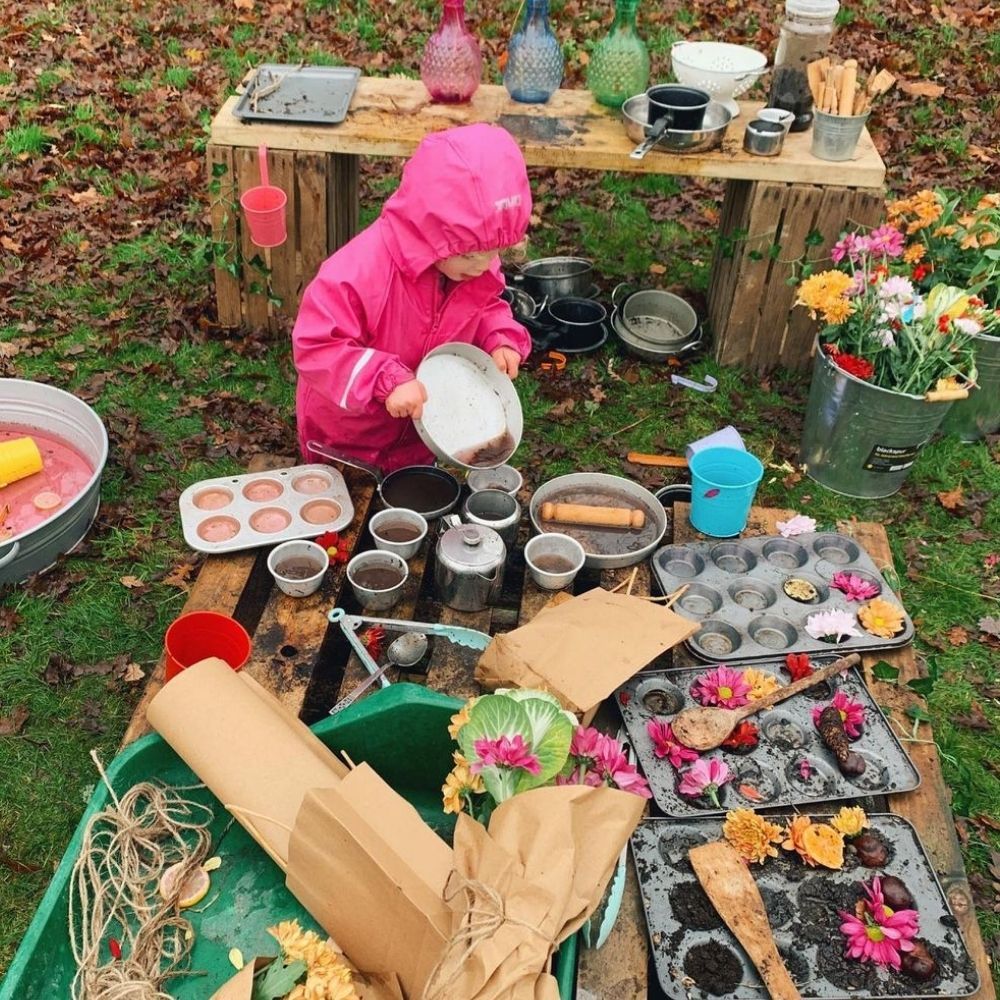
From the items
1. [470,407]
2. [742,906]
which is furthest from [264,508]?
[742,906]

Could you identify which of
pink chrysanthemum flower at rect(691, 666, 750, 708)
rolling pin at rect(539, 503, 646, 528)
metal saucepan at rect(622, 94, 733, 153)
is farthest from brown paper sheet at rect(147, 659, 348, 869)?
metal saucepan at rect(622, 94, 733, 153)

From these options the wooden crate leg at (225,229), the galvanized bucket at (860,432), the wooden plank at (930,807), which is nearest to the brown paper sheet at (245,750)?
the wooden plank at (930,807)

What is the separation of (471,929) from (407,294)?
190 cm

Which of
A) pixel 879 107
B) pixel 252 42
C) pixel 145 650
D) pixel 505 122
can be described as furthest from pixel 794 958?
pixel 252 42

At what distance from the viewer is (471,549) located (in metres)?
2.47

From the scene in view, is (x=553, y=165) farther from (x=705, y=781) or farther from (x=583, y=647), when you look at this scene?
(x=705, y=781)

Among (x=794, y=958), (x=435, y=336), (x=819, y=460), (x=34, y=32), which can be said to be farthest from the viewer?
(x=34, y=32)

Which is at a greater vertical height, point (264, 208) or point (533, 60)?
point (533, 60)

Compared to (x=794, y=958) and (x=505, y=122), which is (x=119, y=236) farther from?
(x=794, y=958)

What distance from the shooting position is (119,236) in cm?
514

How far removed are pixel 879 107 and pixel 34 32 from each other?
235 inches

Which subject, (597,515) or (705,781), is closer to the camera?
(705,781)

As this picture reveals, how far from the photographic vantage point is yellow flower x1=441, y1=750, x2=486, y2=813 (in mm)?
1643

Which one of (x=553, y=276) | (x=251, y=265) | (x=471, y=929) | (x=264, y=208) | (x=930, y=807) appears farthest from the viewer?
(x=553, y=276)
